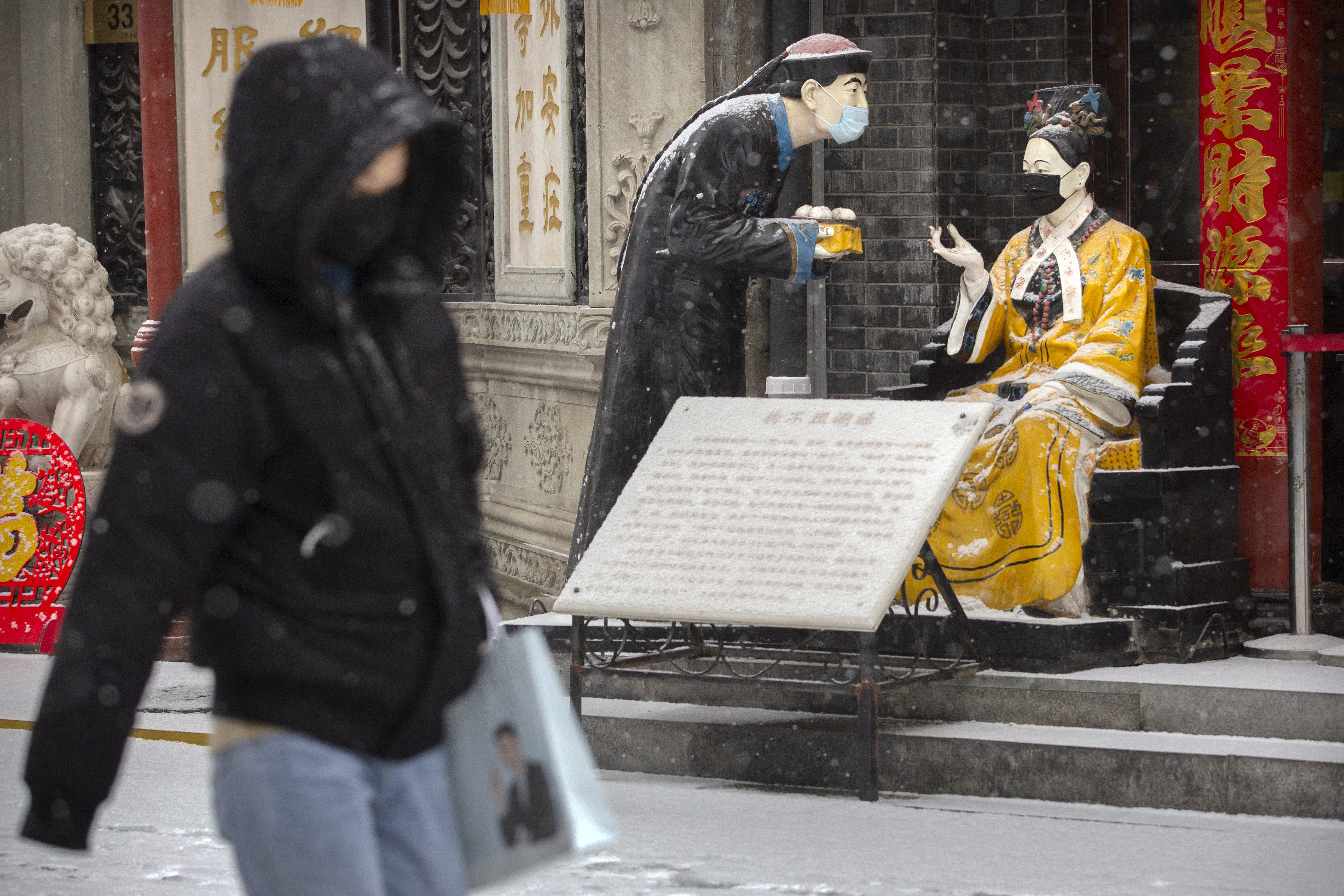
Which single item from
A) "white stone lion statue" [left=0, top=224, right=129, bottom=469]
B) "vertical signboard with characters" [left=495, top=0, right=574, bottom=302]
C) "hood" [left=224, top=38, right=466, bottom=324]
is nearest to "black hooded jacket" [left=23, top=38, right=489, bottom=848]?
"hood" [left=224, top=38, right=466, bottom=324]

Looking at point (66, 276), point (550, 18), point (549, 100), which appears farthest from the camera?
point (66, 276)

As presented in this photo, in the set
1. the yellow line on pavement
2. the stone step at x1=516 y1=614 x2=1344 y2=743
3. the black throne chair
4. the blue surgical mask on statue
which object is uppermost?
the blue surgical mask on statue

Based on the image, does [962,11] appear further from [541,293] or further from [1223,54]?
[541,293]

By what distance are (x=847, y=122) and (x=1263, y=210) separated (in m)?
1.55

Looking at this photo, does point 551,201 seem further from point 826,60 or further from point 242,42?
point 826,60

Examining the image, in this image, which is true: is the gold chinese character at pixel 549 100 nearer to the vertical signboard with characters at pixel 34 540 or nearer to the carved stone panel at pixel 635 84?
the carved stone panel at pixel 635 84

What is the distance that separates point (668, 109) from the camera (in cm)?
809

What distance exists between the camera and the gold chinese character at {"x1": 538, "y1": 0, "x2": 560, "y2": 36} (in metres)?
8.90

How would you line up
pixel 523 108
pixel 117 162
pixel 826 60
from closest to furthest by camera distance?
pixel 826 60
pixel 523 108
pixel 117 162

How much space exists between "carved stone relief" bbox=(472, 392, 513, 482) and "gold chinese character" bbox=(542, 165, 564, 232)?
1295 mm

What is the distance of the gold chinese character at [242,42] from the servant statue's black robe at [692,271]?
428 centimetres

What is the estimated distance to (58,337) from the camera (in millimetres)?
10273

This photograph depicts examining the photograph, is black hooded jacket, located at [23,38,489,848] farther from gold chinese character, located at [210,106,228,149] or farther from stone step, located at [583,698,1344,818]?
gold chinese character, located at [210,106,228,149]

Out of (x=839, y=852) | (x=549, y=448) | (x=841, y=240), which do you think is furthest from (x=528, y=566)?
(x=839, y=852)
